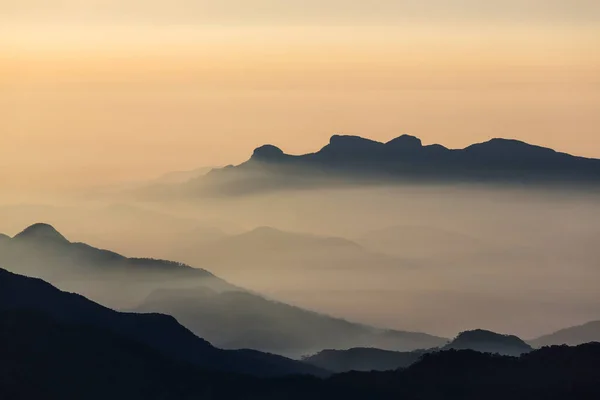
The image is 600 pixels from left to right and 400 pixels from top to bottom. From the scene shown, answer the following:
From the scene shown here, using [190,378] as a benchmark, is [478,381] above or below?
above

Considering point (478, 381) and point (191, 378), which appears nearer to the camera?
point (191, 378)

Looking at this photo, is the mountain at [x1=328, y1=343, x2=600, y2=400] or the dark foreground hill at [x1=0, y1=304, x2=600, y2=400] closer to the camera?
the dark foreground hill at [x1=0, y1=304, x2=600, y2=400]

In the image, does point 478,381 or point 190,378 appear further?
point 478,381

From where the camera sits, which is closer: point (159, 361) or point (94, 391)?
point (94, 391)

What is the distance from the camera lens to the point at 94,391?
184m

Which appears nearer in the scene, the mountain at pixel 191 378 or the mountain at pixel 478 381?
the mountain at pixel 191 378

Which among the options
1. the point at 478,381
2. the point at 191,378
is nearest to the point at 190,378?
the point at 191,378

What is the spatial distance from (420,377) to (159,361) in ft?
133

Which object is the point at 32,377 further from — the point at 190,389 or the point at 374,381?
the point at 374,381

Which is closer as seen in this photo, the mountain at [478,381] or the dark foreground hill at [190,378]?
the dark foreground hill at [190,378]

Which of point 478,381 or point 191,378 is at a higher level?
point 478,381

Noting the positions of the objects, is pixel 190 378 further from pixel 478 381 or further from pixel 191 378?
pixel 478 381

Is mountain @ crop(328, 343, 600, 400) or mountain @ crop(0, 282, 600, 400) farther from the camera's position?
mountain @ crop(328, 343, 600, 400)

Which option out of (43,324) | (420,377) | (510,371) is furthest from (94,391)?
(510,371)
